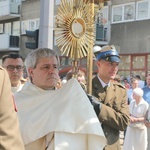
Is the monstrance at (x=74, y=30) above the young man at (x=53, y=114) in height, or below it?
above

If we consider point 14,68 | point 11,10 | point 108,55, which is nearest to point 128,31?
point 11,10

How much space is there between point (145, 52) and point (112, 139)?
16979mm

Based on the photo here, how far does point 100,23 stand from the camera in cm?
2209

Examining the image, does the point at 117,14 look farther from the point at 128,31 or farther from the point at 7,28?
the point at 7,28

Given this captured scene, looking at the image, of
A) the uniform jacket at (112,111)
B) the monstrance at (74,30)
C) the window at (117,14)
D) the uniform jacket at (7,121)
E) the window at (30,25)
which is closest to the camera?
the uniform jacket at (7,121)

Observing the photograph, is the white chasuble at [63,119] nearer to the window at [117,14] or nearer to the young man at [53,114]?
the young man at [53,114]

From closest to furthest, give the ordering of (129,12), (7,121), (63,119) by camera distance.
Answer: (7,121) → (63,119) → (129,12)

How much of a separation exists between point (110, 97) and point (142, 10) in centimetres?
1744

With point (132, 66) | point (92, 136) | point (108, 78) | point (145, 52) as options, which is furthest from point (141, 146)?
point (132, 66)

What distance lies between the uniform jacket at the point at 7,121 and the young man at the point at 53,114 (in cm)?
81

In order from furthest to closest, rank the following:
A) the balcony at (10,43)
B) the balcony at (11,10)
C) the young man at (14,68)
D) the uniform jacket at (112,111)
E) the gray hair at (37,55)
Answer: the balcony at (10,43), the balcony at (11,10), the young man at (14,68), the uniform jacket at (112,111), the gray hair at (37,55)

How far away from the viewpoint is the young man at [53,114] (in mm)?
2549

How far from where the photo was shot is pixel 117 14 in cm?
2186

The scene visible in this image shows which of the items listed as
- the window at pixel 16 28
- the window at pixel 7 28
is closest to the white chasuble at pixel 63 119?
the window at pixel 16 28
